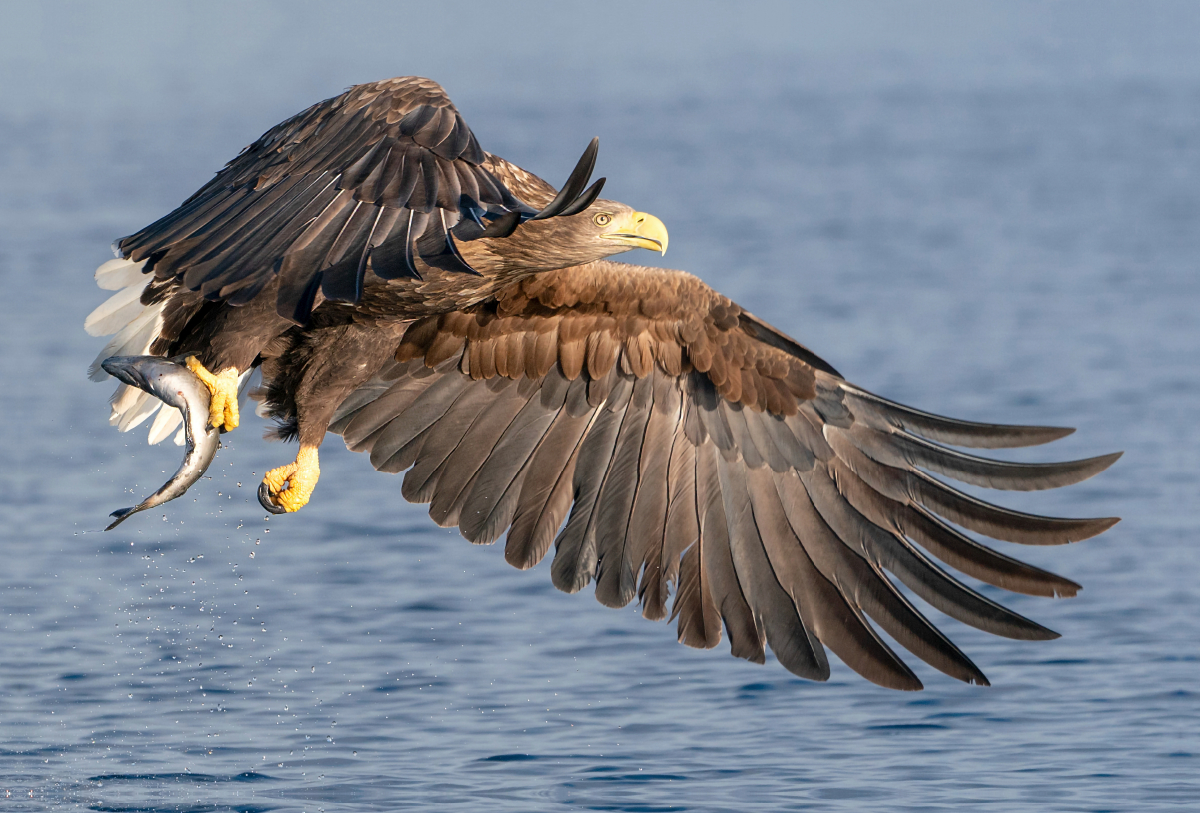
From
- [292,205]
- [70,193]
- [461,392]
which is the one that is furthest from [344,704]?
[70,193]

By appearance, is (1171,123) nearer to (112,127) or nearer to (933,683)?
(112,127)

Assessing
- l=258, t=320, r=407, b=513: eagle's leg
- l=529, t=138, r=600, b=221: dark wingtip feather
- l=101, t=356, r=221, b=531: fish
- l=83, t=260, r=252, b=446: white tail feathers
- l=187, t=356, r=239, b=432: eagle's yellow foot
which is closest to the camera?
l=529, t=138, r=600, b=221: dark wingtip feather

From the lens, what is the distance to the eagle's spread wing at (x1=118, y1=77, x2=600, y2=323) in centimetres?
422

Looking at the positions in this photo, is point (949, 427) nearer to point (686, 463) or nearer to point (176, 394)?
point (686, 463)

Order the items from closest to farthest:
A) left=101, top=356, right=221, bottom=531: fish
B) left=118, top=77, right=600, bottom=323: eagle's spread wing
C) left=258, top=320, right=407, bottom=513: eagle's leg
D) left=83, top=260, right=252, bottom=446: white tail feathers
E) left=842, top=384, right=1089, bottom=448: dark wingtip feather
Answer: left=118, top=77, right=600, bottom=323: eagle's spread wing, left=842, top=384, right=1089, bottom=448: dark wingtip feather, left=101, top=356, right=221, bottom=531: fish, left=258, top=320, right=407, bottom=513: eagle's leg, left=83, top=260, right=252, bottom=446: white tail feathers

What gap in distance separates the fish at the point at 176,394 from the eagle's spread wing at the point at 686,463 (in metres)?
0.84

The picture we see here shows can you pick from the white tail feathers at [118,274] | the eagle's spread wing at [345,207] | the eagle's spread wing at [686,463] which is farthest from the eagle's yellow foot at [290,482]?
the eagle's spread wing at [345,207]

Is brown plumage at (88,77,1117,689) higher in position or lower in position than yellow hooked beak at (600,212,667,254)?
lower

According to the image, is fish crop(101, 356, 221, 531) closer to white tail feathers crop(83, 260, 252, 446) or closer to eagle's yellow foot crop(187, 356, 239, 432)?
eagle's yellow foot crop(187, 356, 239, 432)

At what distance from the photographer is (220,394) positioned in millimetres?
5301

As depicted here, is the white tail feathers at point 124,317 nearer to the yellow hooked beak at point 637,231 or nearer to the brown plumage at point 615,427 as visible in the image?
the brown plumage at point 615,427

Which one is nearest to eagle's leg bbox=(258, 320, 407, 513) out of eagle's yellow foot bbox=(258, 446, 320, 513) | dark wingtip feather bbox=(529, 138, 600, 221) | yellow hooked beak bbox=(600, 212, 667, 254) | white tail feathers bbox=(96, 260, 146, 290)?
eagle's yellow foot bbox=(258, 446, 320, 513)

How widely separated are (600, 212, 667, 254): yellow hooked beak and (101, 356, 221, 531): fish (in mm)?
1250

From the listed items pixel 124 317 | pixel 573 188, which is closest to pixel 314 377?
pixel 124 317
